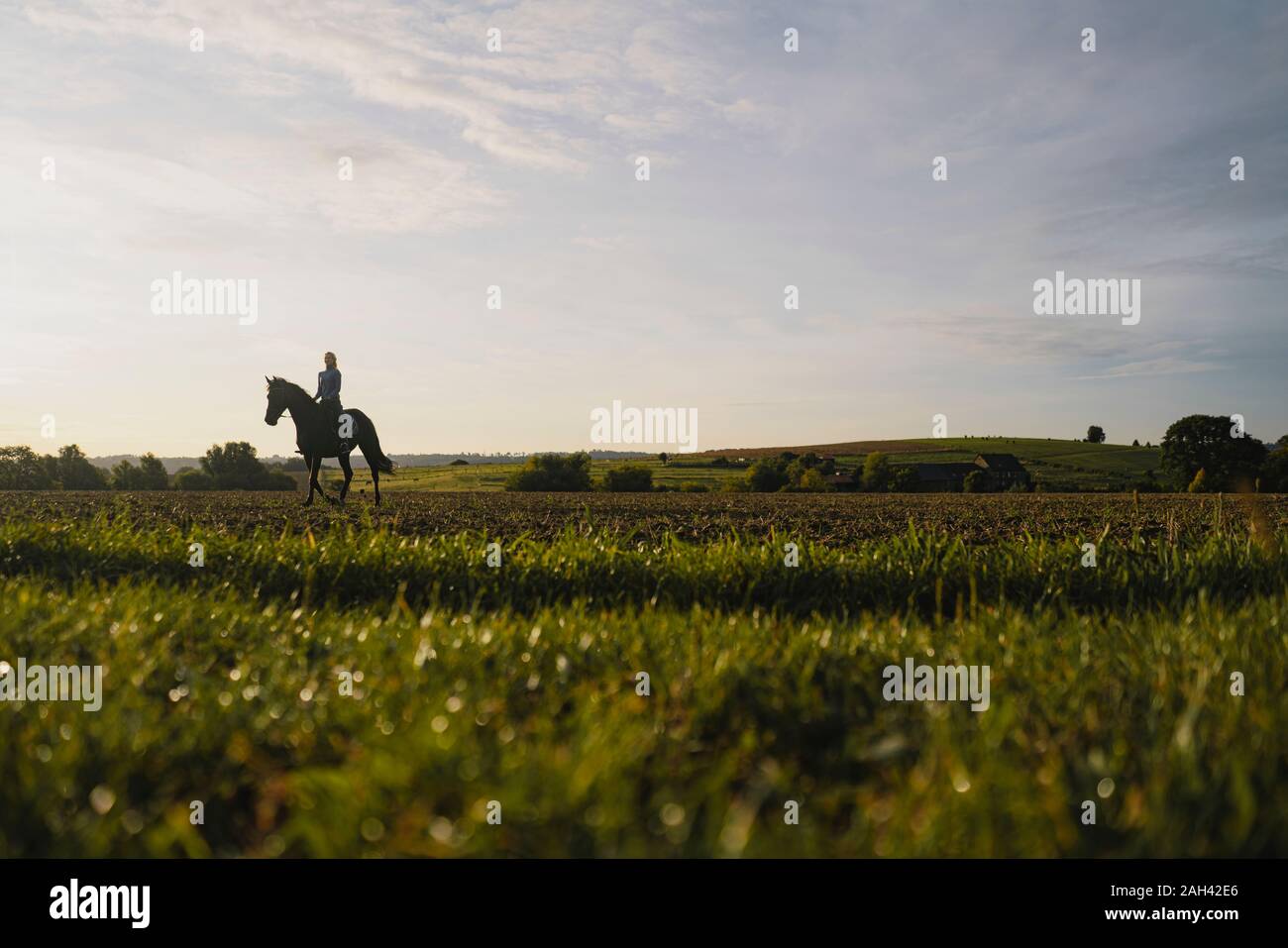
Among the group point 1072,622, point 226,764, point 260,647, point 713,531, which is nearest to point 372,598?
point 260,647

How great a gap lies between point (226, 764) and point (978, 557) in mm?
7638

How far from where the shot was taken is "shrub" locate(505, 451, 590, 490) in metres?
51.3

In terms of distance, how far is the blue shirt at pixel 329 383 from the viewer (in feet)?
61.1

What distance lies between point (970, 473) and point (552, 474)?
3275 cm

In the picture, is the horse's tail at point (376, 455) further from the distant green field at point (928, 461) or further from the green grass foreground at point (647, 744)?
the distant green field at point (928, 461)

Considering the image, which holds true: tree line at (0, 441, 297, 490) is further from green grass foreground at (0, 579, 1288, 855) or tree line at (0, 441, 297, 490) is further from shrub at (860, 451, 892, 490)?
green grass foreground at (0, 579, 1288, 855)

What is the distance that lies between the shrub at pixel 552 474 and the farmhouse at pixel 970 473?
26.4 metres

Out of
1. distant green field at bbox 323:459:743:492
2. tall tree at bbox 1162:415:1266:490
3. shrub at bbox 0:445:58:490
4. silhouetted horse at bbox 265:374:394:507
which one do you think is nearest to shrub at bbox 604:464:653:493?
distant green field at bbox 323:459:743:492

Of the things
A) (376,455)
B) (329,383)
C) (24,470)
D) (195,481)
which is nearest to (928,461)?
(195,481)

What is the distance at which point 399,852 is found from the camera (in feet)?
8.13

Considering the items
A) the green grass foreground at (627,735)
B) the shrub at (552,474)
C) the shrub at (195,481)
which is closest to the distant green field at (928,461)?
the shrub at (552,474)

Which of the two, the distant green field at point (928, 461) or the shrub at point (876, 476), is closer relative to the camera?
the distant green field at point (928, 461)

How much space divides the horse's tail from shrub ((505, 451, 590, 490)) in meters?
30.1

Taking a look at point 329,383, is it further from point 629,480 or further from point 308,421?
point 629,480
